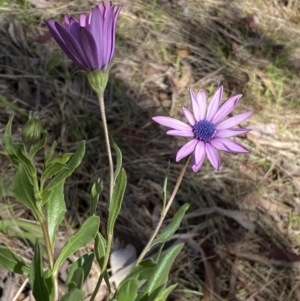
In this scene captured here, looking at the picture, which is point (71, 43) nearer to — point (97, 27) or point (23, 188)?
point (97, 27)

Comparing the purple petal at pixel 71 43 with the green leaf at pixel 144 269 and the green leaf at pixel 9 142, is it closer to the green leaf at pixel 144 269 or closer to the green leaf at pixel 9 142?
the green leaf at pixel 9 142

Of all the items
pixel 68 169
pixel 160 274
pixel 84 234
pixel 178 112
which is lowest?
pixel 178 112

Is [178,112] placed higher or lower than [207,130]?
lower

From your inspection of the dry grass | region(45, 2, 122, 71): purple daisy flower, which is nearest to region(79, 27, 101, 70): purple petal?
region(45, 2, 122, 71): purple daisy flower

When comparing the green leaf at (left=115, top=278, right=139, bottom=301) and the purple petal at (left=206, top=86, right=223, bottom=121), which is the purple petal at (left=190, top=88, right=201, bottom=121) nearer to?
the purple petal at (left=206, top=86, right=223, bottom=121)

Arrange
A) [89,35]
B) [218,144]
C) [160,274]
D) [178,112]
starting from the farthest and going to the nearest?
[178,112] → [160,274] → [218,144] → [89,35]

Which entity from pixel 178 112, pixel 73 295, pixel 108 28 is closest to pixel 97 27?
pixel 108 28

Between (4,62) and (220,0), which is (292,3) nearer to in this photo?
(220,0)

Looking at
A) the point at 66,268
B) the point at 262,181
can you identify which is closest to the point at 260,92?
the point at 262,181
